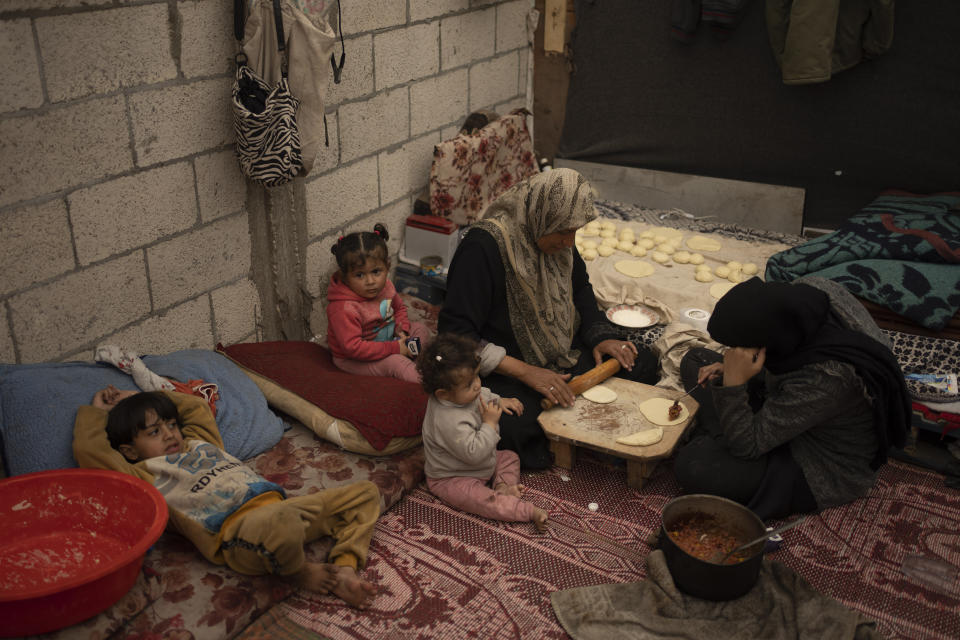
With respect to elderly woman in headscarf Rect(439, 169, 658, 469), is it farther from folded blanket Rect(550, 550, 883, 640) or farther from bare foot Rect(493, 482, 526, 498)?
folded blanket Rect(550, 550, 883, 640)

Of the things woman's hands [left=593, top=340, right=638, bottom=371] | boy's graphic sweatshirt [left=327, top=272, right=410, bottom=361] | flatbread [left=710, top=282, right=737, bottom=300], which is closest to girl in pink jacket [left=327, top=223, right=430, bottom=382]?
boy's graphic sweatshirt [left=327, top=272, right=410, bottom=361]

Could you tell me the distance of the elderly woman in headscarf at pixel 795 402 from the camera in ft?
8.87

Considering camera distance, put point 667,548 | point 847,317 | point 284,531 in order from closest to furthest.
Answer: point 284,531 → point 667,548 → point 847,317

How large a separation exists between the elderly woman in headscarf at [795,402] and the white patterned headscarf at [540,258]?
673 millimetres

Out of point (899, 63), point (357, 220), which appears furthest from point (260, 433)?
point (899, 63)

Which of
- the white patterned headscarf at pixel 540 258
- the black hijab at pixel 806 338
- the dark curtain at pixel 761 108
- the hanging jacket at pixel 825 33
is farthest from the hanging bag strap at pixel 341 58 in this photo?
the hanging jacket at pixel 825 33

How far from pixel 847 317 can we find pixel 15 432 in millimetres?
2946

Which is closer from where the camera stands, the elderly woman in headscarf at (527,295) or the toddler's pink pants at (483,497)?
the toddler's pink pants at (483,497)

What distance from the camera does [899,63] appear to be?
15.5ft

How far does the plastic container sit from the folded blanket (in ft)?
1.26

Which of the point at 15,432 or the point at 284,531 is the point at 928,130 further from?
the point at 15,432

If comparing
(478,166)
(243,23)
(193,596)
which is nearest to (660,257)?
(478,166)

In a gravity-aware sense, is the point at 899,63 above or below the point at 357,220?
above

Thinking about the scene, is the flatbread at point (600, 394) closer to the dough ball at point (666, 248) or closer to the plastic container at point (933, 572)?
the plastic container at point (933, 572)
